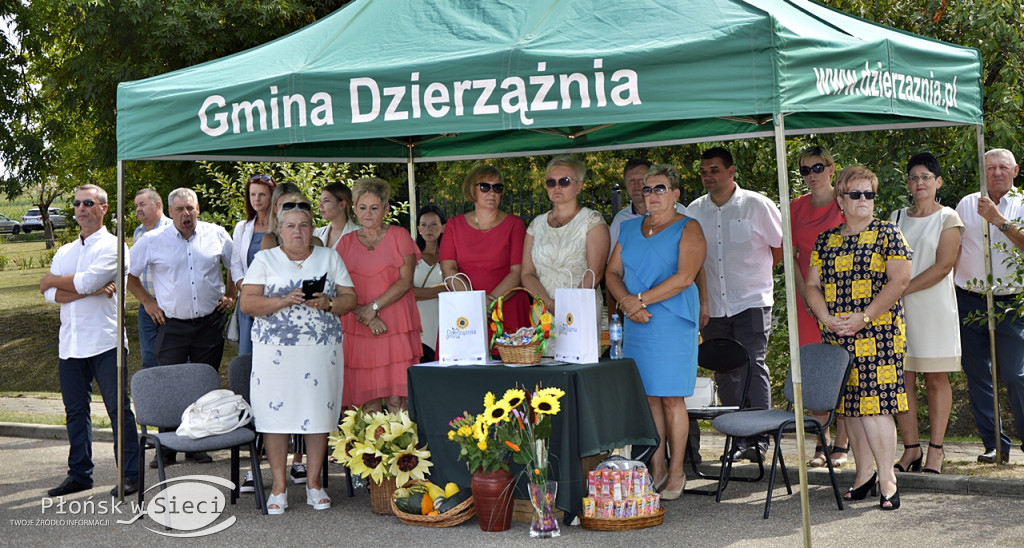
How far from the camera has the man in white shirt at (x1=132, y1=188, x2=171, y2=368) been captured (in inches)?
309

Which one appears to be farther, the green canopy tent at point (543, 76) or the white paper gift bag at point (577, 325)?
the white paper gift bag at point (577, 325)

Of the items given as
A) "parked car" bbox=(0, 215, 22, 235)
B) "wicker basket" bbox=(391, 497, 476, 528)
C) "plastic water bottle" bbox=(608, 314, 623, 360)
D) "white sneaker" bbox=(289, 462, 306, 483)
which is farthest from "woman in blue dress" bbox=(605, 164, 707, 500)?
"parked car" bbox=(0, 215, 22, 235)

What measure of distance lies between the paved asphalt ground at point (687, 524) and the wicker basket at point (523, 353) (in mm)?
892

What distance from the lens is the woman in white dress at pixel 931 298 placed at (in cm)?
662

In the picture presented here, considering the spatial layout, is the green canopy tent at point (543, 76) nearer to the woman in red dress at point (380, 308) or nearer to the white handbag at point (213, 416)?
the woman in red dress at point (380, 308)

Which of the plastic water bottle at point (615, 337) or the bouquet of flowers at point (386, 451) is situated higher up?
the plastic water bottle at point (615, 337)

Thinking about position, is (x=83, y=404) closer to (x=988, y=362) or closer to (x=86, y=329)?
(x=86, y=329)

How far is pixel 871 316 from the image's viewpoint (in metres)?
6.00

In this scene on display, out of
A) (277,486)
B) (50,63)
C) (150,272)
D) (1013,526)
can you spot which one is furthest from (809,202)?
(50,63)

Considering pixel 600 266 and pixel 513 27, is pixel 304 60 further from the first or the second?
pixel 600 266

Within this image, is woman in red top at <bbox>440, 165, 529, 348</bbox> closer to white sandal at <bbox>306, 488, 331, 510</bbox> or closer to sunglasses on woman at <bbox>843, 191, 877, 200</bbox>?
white sandal at <bbox>306, 488, 331, 510</bbox>

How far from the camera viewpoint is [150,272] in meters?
7.84

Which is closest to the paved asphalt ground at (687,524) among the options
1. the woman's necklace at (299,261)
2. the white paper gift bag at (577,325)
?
the white paper gift bag at (577,325)

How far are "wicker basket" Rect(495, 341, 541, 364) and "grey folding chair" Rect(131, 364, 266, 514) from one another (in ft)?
5.25
